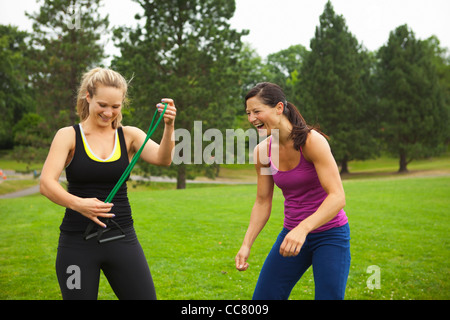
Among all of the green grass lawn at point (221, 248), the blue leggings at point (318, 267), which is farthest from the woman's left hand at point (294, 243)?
the green grass lawn at point (221, 248)

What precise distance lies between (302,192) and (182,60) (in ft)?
72.6

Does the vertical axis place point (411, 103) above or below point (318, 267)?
above

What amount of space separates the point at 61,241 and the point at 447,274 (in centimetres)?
611

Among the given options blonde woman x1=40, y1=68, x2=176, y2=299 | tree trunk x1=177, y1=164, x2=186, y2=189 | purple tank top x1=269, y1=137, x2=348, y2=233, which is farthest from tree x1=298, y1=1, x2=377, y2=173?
blonde woman x1=40, y1=68, x2=176, y2=299

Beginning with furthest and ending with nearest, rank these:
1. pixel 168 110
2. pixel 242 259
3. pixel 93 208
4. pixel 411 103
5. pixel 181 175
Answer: pixel 411 103, pixel 181 175, pixel 242 259, pixel 168 110, pixel 93 208

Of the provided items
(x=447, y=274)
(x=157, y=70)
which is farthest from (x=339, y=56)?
(x=447, y=274)

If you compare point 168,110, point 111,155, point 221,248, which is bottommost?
point 221,248

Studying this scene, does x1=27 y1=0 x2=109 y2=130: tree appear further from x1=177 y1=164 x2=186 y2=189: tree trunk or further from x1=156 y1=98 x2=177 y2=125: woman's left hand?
x1=156 y1=98 x2=177 y2=125: woman's left hand

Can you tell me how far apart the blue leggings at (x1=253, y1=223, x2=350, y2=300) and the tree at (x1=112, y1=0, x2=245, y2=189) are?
2084 centimetres

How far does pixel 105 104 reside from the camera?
2.69 m

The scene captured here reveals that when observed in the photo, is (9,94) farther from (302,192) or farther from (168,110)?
(302,192)

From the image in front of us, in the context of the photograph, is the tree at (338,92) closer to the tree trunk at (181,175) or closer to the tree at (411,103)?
the tree at (411,103)

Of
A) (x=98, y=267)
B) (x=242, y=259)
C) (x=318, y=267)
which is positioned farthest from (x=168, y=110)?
(x=318, y=267)
